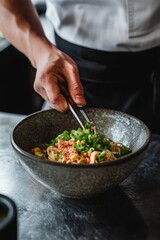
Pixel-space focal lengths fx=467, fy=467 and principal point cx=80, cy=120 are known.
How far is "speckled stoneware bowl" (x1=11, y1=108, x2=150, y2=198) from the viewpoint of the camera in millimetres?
1118

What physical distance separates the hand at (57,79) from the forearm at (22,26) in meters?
0.10

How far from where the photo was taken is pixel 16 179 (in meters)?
1.34

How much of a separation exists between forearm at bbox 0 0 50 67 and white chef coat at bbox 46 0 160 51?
0.14 m

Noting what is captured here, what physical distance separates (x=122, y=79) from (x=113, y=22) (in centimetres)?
25

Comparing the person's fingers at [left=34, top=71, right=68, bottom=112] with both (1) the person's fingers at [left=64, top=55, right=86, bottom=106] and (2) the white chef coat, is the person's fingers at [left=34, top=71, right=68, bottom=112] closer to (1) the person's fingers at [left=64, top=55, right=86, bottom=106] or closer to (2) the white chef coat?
(1) the person's fingers at [left=64, top=55, right=86, bottom=106]

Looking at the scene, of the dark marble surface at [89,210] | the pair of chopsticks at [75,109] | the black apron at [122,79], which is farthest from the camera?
the black apron at [122,79]

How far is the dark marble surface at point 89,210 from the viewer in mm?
1113

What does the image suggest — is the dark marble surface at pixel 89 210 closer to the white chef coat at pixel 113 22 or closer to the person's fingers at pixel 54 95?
the person's fingers at pixel 54 95

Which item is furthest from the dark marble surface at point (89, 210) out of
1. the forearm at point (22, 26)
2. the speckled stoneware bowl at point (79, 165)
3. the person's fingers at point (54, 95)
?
the forearm at point (22, 26)

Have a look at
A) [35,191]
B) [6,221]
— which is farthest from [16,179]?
[6,221]

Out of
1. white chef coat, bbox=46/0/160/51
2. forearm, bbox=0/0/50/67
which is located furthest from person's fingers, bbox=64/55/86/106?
white chef coat, bbox=46/0/160/51

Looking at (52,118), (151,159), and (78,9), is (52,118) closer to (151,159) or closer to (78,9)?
(151,159)

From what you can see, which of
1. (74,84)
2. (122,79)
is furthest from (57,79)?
(122,79)

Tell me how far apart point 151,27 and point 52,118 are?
598 millimetres
